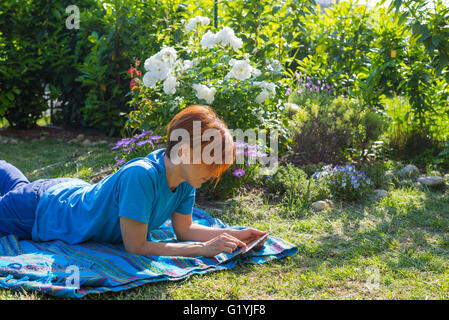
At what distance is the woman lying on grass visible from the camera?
2.22 meters

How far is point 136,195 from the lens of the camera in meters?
2.22

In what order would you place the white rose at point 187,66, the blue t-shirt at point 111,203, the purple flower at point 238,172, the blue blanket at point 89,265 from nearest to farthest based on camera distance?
the blue blanket at point 89,265, the blue t-shirt at point 111,203, the purple flower at point 238,172, the white rose at point 187,66

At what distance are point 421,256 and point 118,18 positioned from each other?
457 centimetres

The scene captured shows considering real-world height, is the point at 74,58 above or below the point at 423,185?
above

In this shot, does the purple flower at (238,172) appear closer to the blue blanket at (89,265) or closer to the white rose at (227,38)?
the blue blanket at (89,265)

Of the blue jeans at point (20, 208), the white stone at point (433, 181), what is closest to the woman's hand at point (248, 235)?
the blue jeans at point (20, 208)

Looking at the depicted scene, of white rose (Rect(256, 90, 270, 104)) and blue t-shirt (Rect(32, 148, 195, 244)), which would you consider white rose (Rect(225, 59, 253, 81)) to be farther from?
blue t-shirt (Rect(32, 148, 195, 244))

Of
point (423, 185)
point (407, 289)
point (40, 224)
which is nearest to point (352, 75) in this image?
point (423, 185)

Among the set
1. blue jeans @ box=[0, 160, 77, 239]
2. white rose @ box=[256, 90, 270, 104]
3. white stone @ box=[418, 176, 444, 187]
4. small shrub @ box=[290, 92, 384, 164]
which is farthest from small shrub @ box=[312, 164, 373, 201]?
blue jeans @ box=[0, 160, 77, 239]

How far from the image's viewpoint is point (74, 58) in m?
6.31

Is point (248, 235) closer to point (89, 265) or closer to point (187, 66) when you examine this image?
point (89, 265)

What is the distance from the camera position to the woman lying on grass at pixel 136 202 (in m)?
2.22

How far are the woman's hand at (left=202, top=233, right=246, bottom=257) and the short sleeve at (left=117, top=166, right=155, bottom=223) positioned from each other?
41 cm
